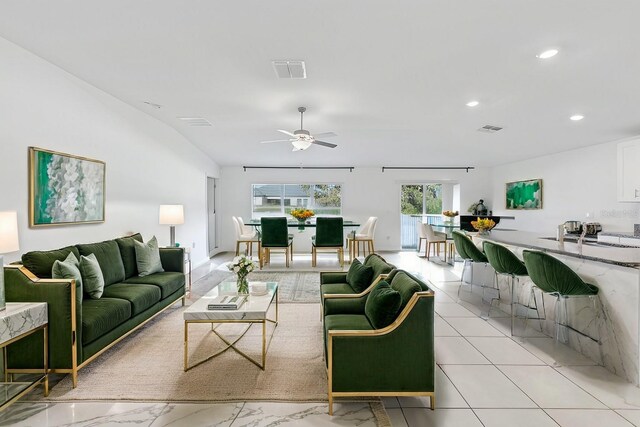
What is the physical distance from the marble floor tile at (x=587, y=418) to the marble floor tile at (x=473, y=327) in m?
1.21

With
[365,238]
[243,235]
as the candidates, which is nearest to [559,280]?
[365,238]

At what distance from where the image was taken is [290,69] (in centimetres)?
323

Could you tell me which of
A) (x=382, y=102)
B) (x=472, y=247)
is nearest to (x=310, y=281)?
(x=472, y=247)

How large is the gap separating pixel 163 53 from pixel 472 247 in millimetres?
4113

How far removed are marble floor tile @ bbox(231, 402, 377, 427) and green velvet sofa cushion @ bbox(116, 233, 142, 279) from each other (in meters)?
2.40

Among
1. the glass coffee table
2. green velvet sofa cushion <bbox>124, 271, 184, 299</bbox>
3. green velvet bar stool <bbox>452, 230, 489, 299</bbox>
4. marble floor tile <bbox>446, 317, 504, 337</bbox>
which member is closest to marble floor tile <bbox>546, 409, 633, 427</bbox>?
marble floor tile <bbox>446, 317, 504, 337</bbox>

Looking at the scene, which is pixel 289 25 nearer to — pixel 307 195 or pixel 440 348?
pixel 440 348

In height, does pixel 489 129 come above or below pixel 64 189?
above

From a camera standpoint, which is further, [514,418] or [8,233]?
[8,233]

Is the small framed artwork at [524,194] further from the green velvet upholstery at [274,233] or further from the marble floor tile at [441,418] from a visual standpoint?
the marble floor tile at [441,418]

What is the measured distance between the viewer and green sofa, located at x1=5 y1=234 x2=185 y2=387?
2338 millimetres

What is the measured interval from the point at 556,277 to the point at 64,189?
15.0 feet

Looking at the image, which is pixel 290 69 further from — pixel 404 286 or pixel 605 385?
pixel 605 385

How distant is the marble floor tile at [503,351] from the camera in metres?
2.76
